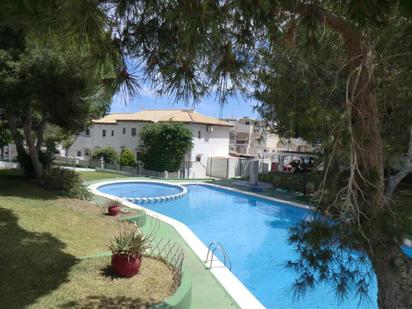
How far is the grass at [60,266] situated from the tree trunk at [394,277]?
11.8 feet

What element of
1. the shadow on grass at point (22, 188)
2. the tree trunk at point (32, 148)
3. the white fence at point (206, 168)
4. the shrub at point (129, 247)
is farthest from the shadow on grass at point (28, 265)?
the white fence at point (206, 168)

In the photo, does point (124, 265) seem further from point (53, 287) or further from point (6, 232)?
point (6, 232)

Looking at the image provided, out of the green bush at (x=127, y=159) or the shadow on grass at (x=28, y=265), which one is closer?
the shadow on grass at (x=28, y=265)

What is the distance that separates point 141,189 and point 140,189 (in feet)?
0.25

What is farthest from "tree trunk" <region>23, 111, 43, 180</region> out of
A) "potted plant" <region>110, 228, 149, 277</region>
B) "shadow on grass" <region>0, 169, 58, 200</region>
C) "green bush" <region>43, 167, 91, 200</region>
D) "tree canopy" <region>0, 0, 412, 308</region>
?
"tree canopy" <region>0, 0, 412, 308</region>

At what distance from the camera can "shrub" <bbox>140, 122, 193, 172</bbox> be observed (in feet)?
96.7

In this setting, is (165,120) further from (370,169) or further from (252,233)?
(370,169)

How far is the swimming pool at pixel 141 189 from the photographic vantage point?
22.4 m

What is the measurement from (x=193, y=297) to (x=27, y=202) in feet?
24.2

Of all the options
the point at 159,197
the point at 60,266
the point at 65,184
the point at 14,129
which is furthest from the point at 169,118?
the point at 60,266

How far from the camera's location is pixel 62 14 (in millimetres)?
2021

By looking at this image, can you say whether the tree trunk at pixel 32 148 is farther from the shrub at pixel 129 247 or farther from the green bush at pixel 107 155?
the green bush at pixel 107 155

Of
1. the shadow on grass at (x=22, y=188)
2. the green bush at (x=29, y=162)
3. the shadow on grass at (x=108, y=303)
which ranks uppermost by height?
the green bush at (x=29, y=162)

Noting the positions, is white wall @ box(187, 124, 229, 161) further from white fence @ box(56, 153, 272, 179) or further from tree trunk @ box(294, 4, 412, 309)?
tree trunk @ box(294, 4, 412, 309)
